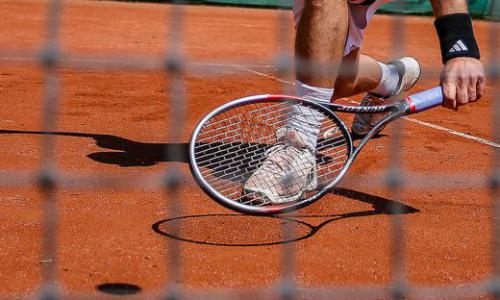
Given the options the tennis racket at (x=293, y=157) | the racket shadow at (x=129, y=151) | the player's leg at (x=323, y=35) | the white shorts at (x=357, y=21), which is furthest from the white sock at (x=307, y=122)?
the racket shadow at (x=129, y=151)

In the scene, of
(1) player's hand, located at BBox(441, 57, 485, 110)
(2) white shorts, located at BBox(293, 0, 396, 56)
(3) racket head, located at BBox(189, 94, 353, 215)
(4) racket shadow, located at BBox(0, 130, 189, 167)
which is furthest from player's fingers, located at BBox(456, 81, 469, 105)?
(4) racket shadow, located at BBox(0, 130, 189, 167)

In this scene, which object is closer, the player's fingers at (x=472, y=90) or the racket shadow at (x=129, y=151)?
the player's fingers at (x=472, y=90)

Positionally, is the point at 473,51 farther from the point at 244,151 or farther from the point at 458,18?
the point at 244,151

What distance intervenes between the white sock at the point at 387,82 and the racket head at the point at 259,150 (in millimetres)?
1015

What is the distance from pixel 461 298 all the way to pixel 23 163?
159 cm

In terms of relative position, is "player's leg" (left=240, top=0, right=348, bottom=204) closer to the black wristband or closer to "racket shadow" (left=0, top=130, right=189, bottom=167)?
the black wristband

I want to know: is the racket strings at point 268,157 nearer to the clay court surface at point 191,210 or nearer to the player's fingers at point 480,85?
the clay court surface at point 191,210

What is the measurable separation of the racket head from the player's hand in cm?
25

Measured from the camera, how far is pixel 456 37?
2445 millimetres

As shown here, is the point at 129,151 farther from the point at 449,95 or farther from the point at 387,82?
the point at 449,95

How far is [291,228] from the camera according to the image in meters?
2.69

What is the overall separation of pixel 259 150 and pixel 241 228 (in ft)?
0.72

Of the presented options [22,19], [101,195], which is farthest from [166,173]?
[22,19]

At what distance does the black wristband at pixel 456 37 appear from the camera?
2.39 meters
